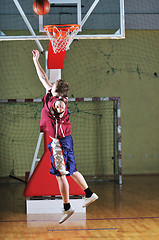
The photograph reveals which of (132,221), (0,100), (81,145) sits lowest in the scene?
(132,221)

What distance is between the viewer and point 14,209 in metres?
6.44

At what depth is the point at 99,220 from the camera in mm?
5586

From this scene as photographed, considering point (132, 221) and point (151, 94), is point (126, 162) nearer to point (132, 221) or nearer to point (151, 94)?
point (151, 94)

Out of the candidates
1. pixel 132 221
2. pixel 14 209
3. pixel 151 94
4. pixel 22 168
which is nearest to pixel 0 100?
pixel 22 168

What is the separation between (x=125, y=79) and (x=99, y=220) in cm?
512

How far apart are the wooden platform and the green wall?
2.16m

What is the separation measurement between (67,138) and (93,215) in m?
2.07

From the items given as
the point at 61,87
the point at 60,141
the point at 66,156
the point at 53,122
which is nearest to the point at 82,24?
the point at 61,87

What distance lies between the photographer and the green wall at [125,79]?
9.72 metres

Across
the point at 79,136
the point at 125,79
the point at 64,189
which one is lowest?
the point at 64,189

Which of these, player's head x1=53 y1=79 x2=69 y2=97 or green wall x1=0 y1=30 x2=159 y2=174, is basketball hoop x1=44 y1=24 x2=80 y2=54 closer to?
player's head x1=53 y1=79 x2=69 y2=97

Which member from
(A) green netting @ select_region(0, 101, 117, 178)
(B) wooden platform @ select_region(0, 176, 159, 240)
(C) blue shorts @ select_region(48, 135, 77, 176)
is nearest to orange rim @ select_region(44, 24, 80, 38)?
(C) blue shorts @ select_region(48, 135, 77, 176)

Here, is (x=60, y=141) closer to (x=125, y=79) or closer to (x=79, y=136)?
(x=79, y=136)

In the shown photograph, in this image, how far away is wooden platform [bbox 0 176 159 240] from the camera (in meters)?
4.89
